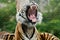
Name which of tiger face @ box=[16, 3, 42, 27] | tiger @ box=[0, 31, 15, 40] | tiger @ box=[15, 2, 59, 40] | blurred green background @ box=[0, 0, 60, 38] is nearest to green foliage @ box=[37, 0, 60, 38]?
blurred green background @ box=[0, 0, 60, 38]

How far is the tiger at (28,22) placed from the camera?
3917 mm

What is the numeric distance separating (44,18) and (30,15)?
699 centimetres

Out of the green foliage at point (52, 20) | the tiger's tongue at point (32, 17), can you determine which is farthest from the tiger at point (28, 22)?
the green foliage at point (52, 20)

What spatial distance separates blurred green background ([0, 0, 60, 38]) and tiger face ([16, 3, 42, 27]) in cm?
535

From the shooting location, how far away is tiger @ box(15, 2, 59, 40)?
3.92 metres

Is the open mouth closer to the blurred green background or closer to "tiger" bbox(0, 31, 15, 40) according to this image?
"tiger" bbox(0, 31, 15, 40)

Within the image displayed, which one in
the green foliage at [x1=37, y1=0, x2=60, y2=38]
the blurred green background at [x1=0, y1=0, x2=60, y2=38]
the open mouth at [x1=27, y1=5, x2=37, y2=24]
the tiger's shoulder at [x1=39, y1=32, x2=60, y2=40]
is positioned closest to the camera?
the open mouth at [x1=27, y1=5, x2=37, y2=24]

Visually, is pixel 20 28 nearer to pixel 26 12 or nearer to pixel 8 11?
pixel 26 12

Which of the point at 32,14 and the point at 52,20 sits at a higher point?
the point at 32,14

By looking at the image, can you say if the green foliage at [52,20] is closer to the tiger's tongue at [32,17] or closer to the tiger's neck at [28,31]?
the tiger's neck at [28,31]

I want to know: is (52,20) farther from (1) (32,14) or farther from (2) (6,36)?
(1) (32,14)

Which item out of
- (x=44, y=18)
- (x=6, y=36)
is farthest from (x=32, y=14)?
(x=44, y=18)

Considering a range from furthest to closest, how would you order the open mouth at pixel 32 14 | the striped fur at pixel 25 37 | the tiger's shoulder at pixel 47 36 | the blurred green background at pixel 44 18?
1. the blurred green background at pixel 44 18
2. the tiger's shoulder at pixel 47 36
3. the striped fur at pixel 25 37
4. the open mouth at pixel 32 14

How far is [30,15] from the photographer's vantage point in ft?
13.0
